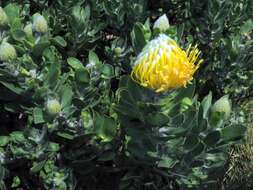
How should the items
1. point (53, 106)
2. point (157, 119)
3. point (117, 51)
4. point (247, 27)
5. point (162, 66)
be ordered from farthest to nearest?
1. point (247, 27)
2. point (117, 51)
3. point (53, 106)
4. point (157, 119)
5. point (162, 66)

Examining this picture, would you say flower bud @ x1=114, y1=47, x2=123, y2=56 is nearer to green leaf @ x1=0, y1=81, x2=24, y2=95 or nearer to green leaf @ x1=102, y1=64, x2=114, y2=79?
green leaf @ x1=102, y1=64, x2=114, y2=79

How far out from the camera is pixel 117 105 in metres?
2.45

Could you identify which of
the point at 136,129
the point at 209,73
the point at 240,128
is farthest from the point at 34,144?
the point at 209,73

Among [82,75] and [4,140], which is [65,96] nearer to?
[82,75]

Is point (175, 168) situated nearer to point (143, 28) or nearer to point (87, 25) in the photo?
point (143, 28)

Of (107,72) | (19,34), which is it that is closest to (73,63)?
(107,72)

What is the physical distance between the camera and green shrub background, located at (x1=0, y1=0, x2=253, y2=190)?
246cm

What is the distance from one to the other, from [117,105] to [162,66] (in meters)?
0.51

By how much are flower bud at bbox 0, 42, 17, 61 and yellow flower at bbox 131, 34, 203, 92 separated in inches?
25.9

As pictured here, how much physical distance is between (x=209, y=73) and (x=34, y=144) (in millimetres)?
1253

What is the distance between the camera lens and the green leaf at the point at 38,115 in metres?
2.47

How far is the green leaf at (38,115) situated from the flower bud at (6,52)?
259mm

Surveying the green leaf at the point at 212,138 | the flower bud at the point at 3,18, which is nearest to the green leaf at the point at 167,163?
the green leaf at the point at 212,138

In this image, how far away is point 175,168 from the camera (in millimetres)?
2652
